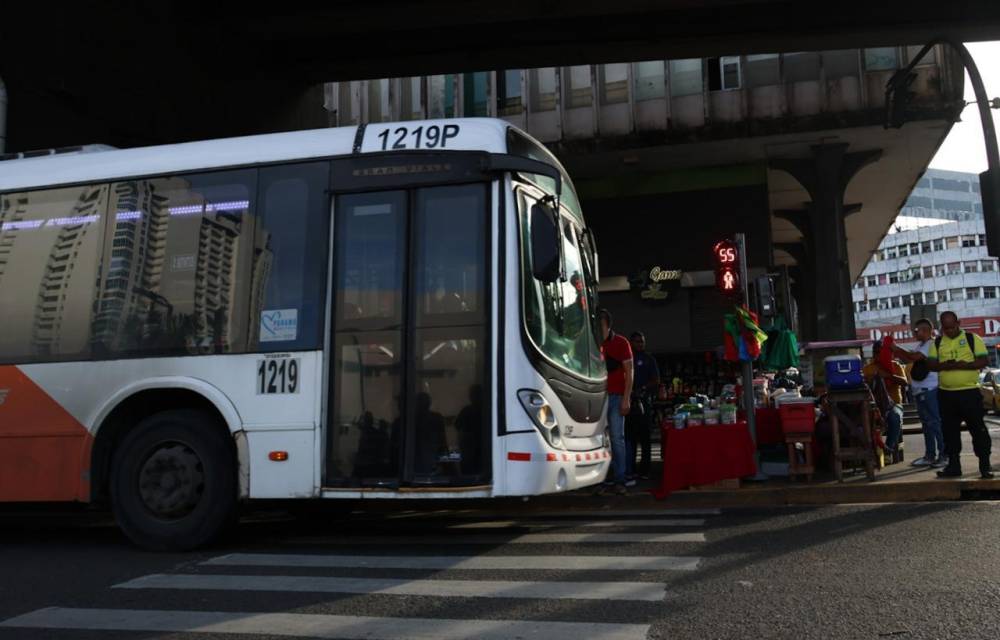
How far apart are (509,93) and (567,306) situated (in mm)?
15619

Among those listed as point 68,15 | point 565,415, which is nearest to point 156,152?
point 565,415

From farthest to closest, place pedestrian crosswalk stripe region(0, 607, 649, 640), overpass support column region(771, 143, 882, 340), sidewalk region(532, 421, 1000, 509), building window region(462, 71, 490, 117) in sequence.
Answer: building window region(462, 71, 490, 117) → overpass support column region(771, 143, 882, 340) → sidewalk region(532, 421, 1000, 509) → pedestrian crosswalk stripe region(0, 607, 649, 640)

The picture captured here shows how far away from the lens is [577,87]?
20.9m

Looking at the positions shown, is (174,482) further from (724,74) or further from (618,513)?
(724,74)

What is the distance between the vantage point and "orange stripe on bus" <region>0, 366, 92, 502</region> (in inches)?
275

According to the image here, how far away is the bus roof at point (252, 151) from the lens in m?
6.77

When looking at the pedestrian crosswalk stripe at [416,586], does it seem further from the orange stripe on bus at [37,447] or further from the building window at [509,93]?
the building window at [509,93]

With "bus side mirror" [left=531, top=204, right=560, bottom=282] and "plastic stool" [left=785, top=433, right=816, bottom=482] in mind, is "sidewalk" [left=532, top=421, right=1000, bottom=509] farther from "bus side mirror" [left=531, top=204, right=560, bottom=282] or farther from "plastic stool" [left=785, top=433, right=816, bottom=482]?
"bus side mirror" [left=531, top=204, right=560, bottom=282]

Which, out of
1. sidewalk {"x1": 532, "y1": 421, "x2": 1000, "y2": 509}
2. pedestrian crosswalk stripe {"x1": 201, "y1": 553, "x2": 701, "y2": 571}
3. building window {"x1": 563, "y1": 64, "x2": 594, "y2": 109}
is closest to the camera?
Answer: pedestrian crosswalk stripe {"x1": 201, "y1": 553, "x2": 701, "y2": 571}

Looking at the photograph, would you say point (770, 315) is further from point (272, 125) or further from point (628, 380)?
point (272, 125)

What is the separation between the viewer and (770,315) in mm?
9680

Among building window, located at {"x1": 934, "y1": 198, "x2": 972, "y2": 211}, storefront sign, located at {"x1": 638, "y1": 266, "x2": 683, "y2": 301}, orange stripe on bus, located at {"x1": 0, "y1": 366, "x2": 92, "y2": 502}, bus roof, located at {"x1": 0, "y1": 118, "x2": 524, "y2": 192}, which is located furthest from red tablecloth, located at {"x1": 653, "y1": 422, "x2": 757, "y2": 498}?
building window, located at {"x1": 934, "y1": 198, "x2": 972, "y2": 211}

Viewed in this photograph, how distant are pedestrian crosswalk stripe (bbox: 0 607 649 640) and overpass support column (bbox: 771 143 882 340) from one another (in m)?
18.3

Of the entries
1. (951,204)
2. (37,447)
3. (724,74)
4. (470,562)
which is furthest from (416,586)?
(951,204)
